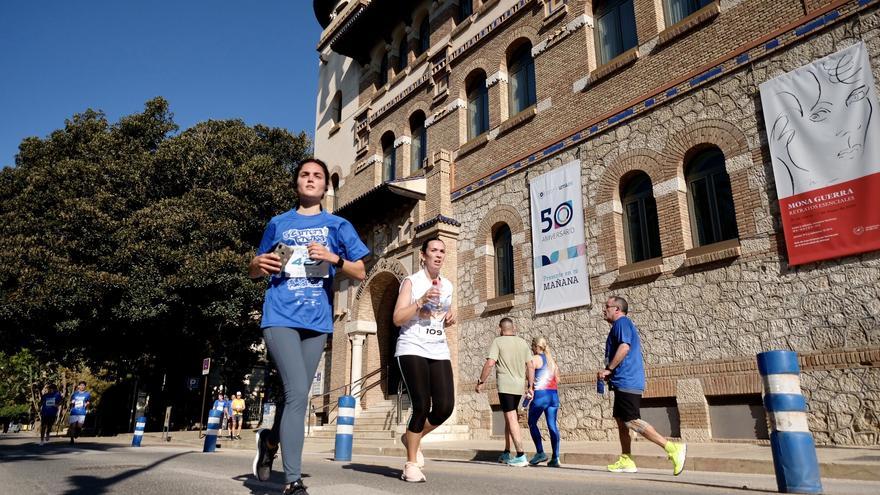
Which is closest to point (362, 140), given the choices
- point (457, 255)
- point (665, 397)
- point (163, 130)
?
point (457, 255)

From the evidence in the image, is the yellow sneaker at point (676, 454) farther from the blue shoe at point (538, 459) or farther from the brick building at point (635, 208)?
the brick building at point (635, 208)

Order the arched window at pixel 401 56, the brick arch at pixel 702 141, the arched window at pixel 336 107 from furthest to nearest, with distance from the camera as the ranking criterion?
the arched window at pixel 336 107 → the arched window at pixel 401 56 → the brick arch at pixel 702 141

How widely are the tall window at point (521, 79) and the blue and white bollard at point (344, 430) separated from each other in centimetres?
905

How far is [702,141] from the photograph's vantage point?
10094mm

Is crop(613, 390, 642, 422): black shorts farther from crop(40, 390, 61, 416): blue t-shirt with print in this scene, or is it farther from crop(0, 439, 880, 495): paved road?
crop(40, 390, 61, 416): blue t-shirt with print

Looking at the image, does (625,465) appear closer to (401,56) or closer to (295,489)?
(295,489)

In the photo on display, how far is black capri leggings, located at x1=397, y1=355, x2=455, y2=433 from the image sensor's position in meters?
4.68

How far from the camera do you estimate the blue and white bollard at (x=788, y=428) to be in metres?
4.09

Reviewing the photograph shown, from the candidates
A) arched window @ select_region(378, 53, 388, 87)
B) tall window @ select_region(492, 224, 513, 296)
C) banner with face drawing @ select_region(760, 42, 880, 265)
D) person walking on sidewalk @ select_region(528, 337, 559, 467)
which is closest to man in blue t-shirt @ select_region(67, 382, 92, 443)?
tall window @ select_region(492, 224, 513, 296)

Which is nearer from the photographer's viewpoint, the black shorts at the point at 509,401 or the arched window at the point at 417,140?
the black shorts at the point at 509,401

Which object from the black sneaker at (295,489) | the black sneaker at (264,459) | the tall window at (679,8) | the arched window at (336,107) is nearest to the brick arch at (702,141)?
the tall window at (679,8)

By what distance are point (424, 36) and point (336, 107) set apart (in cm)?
605

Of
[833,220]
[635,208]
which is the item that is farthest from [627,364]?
[635,208]

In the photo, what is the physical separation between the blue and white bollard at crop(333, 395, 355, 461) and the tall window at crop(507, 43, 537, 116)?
29.7 feet
